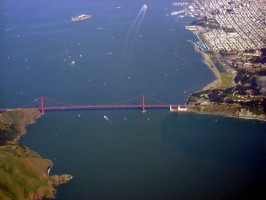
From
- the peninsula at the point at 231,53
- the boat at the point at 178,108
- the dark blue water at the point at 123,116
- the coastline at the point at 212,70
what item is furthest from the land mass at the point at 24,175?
the coastline at the point at 212,70

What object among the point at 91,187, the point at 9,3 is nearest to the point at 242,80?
the point at 91,187

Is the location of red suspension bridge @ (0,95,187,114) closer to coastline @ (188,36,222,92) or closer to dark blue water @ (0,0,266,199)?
dark blue water @ (0,0,266,199)

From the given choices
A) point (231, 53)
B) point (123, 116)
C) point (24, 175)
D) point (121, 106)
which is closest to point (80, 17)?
point (231, 53)

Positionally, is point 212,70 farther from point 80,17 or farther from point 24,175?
point 80,17

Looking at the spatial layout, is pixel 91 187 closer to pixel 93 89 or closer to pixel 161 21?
pixel 93 89

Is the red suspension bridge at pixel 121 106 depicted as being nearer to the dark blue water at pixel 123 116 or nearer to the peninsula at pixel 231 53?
the dark blue water at pixel 123 116
